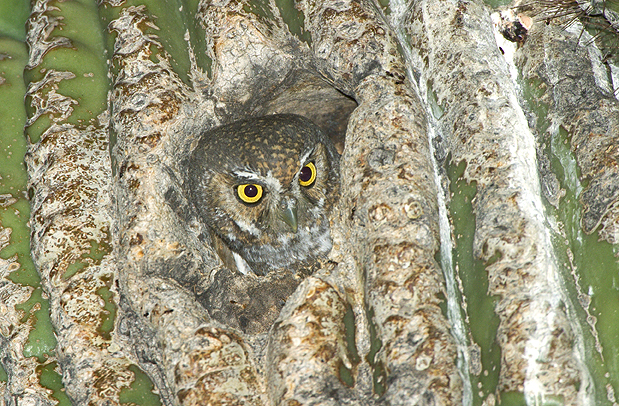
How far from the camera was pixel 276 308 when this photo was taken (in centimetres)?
221

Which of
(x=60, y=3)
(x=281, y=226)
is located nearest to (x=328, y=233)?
(x=281, y=226)

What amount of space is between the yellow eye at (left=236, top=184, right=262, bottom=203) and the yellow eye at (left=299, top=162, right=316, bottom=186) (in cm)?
24

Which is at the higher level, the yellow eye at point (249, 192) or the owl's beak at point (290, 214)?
the yellow eye at point (249, 192)

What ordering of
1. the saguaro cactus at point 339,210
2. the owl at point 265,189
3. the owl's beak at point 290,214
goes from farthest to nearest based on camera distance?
the owl's beak at point 290,214 → the owl at point 265,189 → the saguaro cactus at point 339,210

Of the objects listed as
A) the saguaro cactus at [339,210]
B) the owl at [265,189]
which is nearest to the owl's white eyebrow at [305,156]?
the owl at [265,189]

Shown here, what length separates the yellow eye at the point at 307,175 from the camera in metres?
2.59

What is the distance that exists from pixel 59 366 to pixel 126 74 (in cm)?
134

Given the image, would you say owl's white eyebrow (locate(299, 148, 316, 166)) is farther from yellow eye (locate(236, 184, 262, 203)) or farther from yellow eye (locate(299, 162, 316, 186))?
yellow eye (locate(236, 184, 262, 203))

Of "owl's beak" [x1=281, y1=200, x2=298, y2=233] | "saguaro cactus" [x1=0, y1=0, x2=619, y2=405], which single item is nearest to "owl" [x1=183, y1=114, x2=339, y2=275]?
"owl's beak" [x1=281, y1=200, x2=298, y2=233]

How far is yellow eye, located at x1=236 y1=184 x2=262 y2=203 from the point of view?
254cm

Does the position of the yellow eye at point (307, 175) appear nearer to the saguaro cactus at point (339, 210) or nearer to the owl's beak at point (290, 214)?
the owl's beak at point (290, 214)

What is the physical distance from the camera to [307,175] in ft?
8.59

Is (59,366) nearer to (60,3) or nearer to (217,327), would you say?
(217,327)

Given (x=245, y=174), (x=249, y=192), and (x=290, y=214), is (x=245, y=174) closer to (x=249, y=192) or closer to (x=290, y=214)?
(x=249, y=192)
